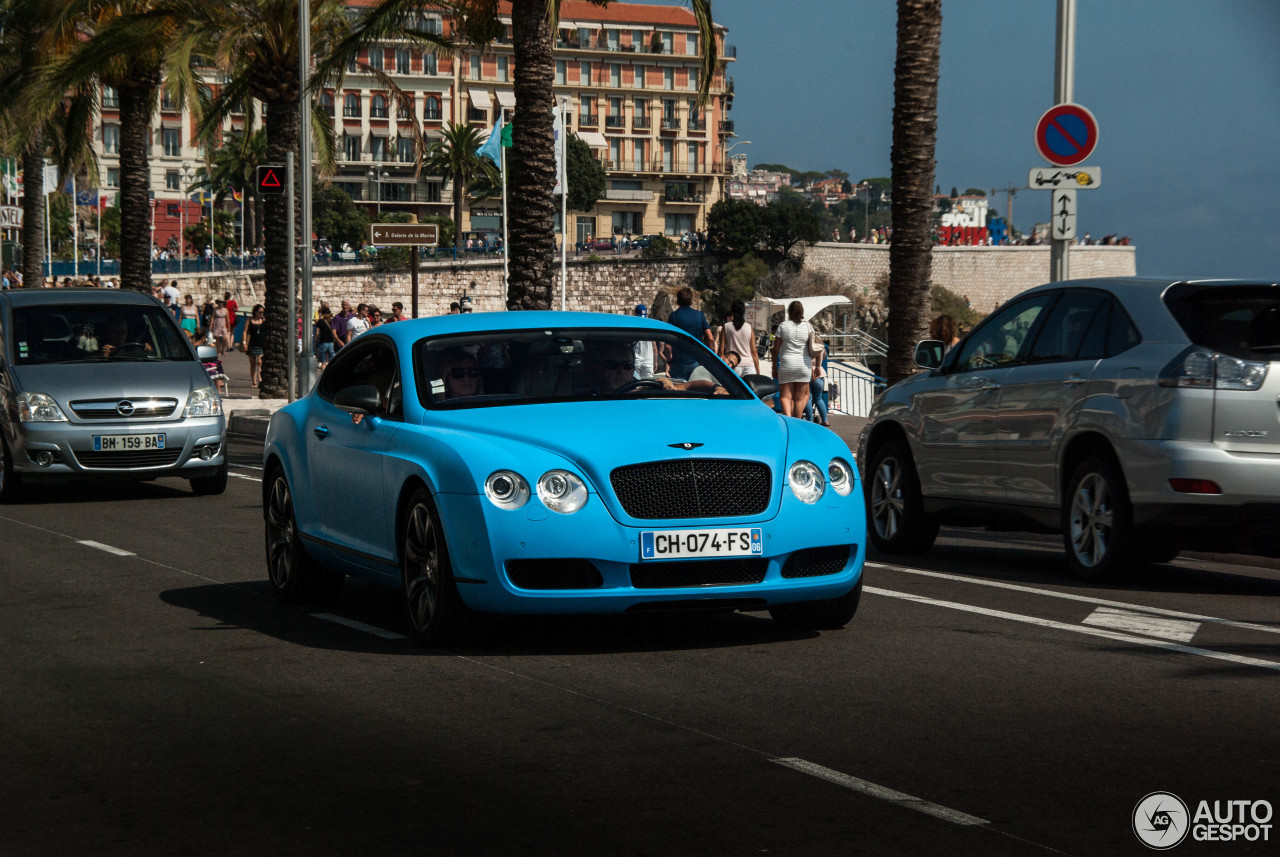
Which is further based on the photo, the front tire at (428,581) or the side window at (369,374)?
the side window at (369,374)

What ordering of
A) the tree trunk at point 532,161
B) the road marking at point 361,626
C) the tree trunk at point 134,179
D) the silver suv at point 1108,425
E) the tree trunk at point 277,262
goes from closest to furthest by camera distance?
the road marking at point 361,626 < the silver suv at point 1108,425 < the tree trunk at point 532,161 < the tree trunk at point 277,262 < the tree trunk at point 134,179

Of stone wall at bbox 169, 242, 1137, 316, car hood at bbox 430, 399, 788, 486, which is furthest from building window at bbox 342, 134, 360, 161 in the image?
car hood at bbox 430, 399, 788, 486

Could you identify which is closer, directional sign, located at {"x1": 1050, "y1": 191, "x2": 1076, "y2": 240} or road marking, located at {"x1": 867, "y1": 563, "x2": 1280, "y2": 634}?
road marking, located at {"x1": 867, "y1": 563, "x2": 1280, "y2": 634}

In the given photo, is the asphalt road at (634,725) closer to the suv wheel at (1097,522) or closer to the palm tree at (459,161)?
the suv wheel at (1097,522)

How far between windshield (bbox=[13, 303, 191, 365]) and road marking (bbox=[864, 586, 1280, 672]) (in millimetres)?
8973

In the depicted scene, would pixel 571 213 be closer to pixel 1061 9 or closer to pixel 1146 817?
pixel 1061 9

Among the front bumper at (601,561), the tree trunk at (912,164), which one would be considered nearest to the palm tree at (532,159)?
the tree trunk at (912,164)

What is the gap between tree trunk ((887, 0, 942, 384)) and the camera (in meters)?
18.9

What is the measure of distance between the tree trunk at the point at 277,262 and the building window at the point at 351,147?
108 metres

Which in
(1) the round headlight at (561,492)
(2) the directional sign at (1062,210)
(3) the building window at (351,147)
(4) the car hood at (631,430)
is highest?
(3) the building window at (351,147)

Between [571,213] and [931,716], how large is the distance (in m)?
139

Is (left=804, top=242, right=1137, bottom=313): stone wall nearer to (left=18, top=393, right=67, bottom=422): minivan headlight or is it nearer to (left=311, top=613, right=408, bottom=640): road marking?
(left=18, top=393, right=67, bottom=422): minivan headlight

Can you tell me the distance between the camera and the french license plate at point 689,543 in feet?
23.4

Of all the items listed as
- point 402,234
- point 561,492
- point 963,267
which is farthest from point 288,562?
point 963,267
